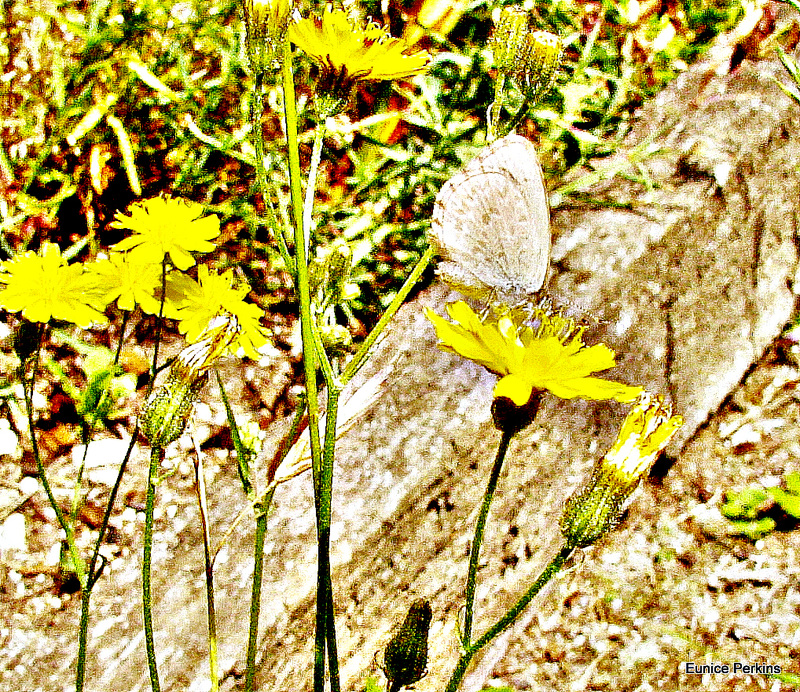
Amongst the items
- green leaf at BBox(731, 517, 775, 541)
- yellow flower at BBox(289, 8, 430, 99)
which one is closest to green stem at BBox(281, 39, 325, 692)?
yellow flower at BBox(289, 8, 430, 99)

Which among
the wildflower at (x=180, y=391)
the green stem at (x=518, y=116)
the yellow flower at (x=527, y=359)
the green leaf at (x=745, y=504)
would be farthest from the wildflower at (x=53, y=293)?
the green leaf at (x=745, y=504)

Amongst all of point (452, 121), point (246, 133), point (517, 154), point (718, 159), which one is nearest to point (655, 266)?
point (718, 159)

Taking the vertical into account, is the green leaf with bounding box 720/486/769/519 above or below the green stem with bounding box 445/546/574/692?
above

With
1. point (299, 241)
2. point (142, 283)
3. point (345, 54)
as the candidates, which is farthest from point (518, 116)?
point (142, 283)

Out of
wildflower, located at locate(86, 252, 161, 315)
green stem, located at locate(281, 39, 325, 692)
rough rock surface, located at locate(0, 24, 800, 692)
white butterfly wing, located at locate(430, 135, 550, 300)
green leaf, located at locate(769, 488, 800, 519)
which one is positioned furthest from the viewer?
green leaf, located at locate(769, 488, 800, 519)

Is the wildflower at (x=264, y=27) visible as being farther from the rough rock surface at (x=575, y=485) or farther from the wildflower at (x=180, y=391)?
the rough rock surface at (x=575, y=485)

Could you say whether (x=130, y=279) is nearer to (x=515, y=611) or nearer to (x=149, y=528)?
(x=149, y=528)

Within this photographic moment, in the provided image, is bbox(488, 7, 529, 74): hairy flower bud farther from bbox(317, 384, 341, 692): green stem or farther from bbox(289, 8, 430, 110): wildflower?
bbox(317, 384, 341, 692): green stem
